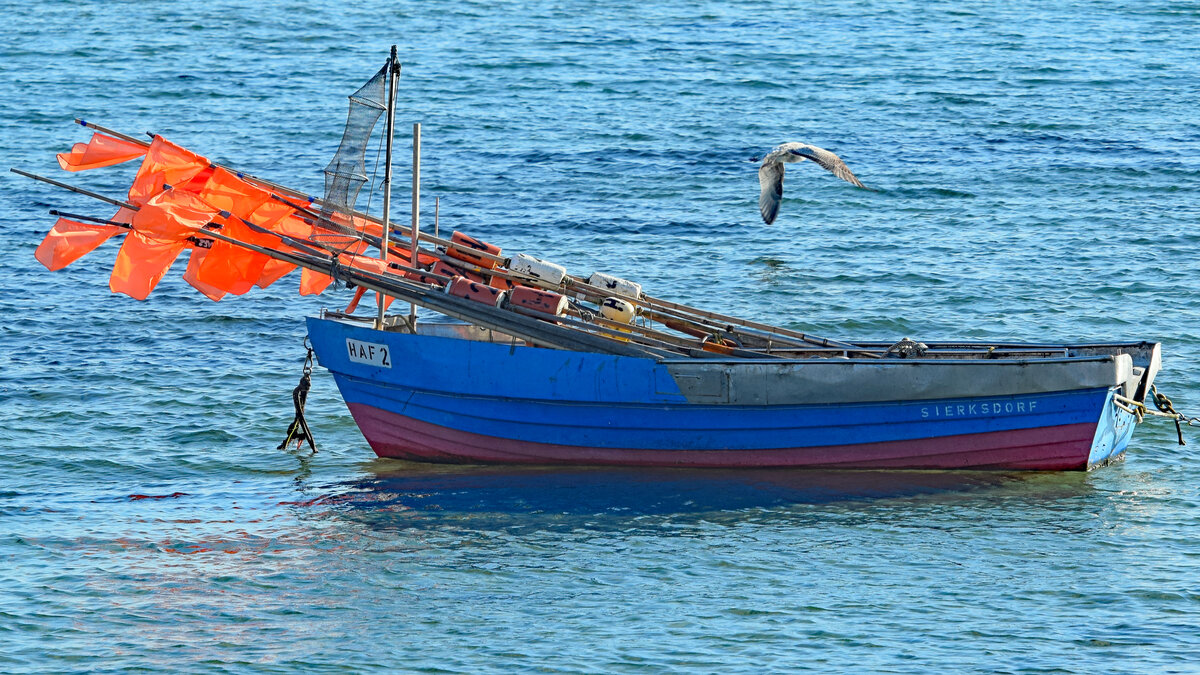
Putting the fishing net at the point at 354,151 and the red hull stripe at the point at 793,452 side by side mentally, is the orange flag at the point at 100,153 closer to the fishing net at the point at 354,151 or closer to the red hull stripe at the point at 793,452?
the fishing net at the point at 354,151

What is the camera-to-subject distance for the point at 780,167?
27.5m

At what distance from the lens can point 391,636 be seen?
13.0 meters

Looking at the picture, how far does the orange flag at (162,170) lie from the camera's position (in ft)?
57.3

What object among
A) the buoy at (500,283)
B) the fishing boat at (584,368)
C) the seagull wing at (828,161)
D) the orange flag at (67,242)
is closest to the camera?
the fishing boat at (584,368)

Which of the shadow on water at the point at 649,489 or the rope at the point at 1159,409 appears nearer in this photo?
the shadow on water at the point at 649,489

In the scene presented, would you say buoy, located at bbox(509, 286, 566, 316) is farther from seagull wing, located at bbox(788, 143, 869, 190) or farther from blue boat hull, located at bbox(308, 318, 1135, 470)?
seagull wing, located at bbox(788, 143, 869, 190)

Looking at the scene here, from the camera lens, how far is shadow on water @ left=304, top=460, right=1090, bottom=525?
16141 mm

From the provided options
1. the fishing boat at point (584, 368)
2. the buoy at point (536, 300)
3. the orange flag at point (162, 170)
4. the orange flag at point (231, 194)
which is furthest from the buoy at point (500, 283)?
the orange flag at point (162, 170)

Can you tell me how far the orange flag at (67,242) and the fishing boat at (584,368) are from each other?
0.03 metres

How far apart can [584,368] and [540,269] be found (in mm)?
1823

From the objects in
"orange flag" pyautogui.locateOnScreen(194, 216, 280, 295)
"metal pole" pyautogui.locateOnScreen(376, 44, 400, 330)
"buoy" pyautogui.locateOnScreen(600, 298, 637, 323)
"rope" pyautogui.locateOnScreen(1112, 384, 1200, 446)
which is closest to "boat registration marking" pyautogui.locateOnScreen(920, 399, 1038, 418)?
"rope" pyautogui.locateOnScreen(1112, 384, 1200, 446)

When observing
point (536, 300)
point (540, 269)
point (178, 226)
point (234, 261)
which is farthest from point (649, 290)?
point (178, 226)

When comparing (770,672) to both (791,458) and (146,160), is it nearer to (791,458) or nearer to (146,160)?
(791,458)

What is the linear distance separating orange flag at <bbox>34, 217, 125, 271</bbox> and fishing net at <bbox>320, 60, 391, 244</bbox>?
2572 mm
